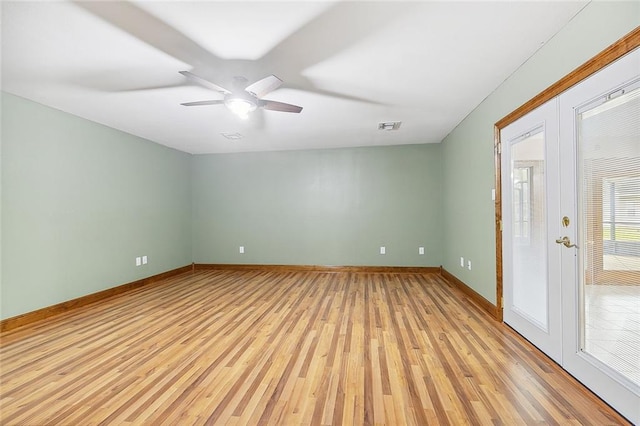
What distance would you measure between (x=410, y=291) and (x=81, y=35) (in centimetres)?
445

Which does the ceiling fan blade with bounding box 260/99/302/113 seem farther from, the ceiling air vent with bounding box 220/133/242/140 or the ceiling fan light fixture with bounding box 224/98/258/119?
the ceiling air vent with bounding box 220/133/242/140

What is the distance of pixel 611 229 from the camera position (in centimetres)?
158

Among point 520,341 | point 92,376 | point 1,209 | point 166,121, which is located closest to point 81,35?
point 166,121

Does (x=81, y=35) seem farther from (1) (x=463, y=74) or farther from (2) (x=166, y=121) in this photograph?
(1) (x=463, y=74)

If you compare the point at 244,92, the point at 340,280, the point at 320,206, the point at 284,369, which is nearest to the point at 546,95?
the point at 244,92

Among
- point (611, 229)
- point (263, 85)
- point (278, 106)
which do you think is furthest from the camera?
point (278, 106)

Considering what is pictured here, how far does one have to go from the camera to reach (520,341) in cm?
234

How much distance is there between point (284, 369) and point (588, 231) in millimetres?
2288

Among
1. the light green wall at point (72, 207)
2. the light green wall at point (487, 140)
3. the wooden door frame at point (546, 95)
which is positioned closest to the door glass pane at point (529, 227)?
the wooden door frame at point (546, 95)

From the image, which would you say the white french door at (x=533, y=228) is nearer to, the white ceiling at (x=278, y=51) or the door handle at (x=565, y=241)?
the door handle at (x=565, y=241)

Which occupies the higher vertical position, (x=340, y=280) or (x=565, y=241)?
(x=565, y=241)

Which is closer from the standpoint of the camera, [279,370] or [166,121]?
[279,370]

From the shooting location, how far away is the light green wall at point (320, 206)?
519cm

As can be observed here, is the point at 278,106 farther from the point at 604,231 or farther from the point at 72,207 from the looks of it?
the point at 72,207
